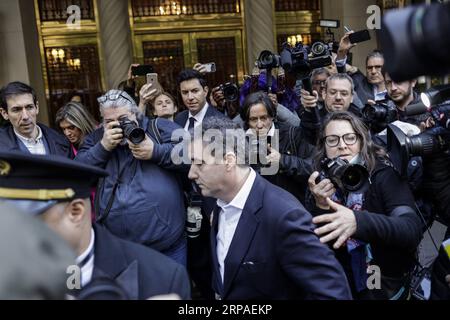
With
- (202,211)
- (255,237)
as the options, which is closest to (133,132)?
(202,211)

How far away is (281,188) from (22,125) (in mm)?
1983

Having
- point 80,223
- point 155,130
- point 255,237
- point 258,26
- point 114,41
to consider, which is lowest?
point 255,237

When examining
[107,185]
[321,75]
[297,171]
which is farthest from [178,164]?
[321,75]

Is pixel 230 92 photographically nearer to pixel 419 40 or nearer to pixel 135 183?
pixel 135 183

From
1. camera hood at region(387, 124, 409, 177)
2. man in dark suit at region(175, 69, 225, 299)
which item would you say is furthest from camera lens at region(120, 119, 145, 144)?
camera hood at region(387, 124, 409, 177)

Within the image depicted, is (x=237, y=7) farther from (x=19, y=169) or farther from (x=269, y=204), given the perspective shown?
(x=19, y=169)

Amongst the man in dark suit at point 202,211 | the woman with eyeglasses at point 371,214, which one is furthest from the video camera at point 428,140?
the man in dark suit at point 202,211

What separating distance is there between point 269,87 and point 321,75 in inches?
34.9

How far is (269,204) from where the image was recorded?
6.93 ft

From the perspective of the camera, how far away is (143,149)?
2910mm

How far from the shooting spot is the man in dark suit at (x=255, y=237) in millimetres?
1945

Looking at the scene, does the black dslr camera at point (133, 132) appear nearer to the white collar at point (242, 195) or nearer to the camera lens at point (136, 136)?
the camera lens at point (136, 136)

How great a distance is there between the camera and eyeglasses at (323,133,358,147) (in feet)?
8.96

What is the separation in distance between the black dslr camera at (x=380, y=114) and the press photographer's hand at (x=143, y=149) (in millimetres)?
1291
